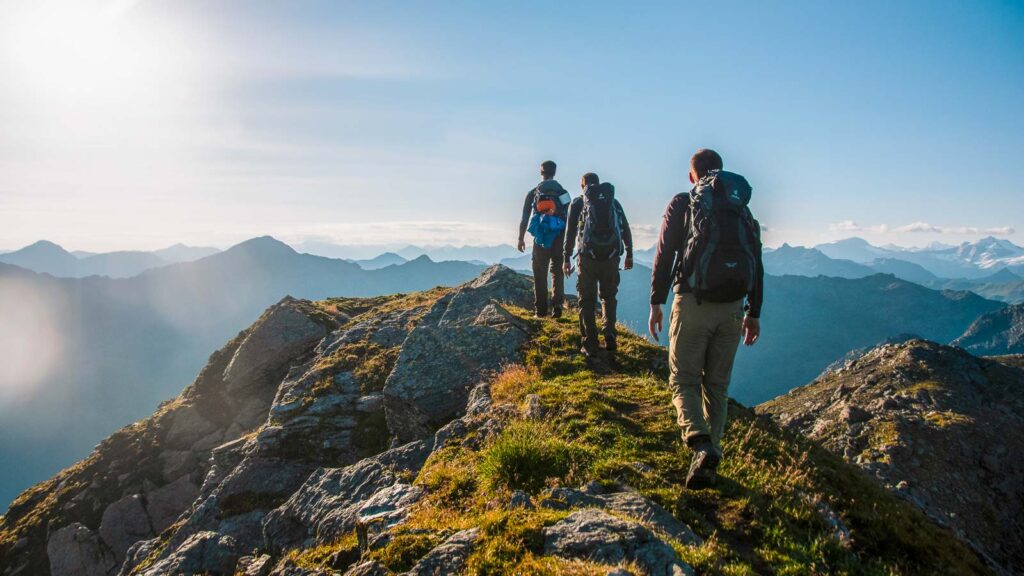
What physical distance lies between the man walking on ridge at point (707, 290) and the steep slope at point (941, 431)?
25.0 m

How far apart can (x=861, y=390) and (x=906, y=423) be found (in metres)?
28.4

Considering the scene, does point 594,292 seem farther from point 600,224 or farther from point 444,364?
point 444,364

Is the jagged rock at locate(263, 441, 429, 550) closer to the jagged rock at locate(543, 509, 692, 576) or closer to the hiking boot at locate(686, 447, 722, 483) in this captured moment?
the jagged rock at locate(543, 509, 692, 576)

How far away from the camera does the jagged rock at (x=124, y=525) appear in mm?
21281

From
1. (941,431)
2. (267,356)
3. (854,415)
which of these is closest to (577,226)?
(267,356)

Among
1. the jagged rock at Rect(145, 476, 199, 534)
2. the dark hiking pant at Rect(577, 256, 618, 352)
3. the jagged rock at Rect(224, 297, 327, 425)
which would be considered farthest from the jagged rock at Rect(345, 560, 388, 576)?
the jagged rock at Rect(145, 476, 199, 534)

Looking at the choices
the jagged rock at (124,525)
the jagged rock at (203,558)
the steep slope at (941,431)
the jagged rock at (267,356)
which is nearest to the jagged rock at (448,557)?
the jagged rock at (203,558)

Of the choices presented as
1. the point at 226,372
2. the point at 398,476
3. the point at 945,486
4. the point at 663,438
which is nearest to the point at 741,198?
the point at 663,438

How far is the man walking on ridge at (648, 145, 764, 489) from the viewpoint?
695 centimetres

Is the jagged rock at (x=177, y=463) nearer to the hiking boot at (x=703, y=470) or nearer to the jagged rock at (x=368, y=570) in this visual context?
the jagged rock at (x=368, y=570)

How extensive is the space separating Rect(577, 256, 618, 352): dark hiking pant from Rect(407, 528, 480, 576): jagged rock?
800cm

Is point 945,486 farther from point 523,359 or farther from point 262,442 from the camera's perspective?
point 262,442

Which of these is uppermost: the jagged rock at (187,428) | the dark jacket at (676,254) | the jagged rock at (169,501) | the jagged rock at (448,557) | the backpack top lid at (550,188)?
the backpack top lid at (550,188)

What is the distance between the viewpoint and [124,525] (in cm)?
2158
